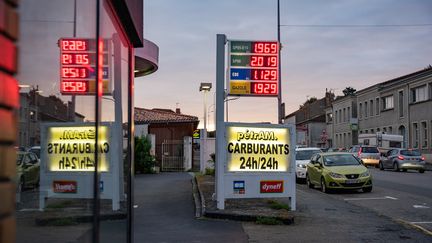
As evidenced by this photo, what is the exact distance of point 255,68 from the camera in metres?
13.8

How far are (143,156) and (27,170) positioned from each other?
2857cm

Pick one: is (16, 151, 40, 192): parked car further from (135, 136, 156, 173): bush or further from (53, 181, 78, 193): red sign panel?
(135, 136, 156, 173): bush

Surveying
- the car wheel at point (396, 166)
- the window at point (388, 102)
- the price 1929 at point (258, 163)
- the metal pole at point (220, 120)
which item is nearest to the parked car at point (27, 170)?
the metal pole at point (220, 120)

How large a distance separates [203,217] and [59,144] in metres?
9.46

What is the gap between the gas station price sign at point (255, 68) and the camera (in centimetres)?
1377

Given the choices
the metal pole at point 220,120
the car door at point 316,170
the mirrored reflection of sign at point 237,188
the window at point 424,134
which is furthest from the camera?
the window at point 424,134

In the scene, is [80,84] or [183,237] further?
[183,237]

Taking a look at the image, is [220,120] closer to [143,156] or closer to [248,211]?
[248,211]

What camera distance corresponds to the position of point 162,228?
10.5m

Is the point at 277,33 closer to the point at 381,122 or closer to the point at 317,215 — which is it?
the point at 317,215

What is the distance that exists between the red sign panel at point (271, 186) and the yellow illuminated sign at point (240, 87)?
240 cm

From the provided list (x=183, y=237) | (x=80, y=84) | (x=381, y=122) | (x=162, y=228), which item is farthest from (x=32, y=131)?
(x=381, y=122)

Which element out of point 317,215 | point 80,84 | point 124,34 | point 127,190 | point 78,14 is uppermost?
point 124,34

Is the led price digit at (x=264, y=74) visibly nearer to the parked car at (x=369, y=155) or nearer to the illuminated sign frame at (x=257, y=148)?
the illuminated sign frame at (x=257, y=148)
